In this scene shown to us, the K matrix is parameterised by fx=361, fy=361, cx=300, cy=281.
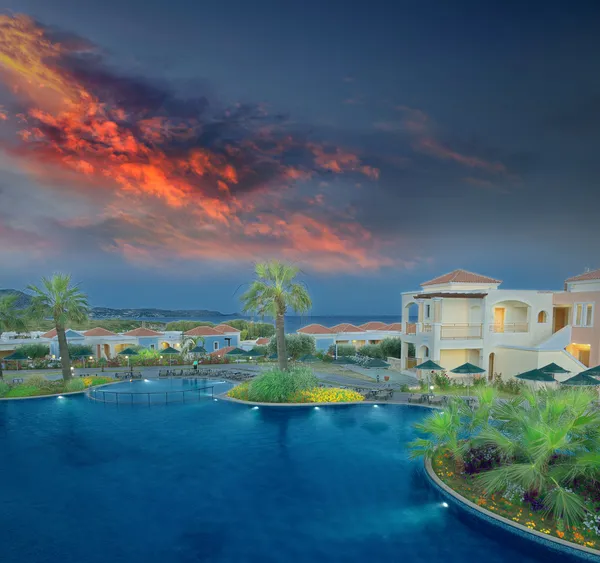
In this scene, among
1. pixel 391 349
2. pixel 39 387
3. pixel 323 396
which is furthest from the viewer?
pixel 391 349

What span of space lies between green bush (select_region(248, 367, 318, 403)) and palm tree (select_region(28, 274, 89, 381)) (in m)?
12.8

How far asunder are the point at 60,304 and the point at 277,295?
47.0ft

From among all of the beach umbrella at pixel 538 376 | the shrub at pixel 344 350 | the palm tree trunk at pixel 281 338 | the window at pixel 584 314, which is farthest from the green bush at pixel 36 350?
the window at pixel 584 314

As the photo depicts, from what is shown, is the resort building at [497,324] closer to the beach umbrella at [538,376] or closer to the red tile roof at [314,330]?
the beach umbrella at [538,376]

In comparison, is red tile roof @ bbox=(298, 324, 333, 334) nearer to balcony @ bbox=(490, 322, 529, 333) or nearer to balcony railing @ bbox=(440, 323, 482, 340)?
balcony railing @ bbox=(440, 323, 482, 340)

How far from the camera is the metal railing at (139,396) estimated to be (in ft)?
71.2

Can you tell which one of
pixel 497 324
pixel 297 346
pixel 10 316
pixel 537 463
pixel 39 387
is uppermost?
pixel 497 324

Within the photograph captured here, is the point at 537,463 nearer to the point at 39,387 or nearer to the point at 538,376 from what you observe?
the point at 538,376

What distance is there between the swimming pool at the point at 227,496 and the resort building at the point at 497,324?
10.7 m

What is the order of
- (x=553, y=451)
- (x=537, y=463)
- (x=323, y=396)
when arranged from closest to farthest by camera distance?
(x=537, y=463) → (x=553, y=451) → (x=323, y=396)

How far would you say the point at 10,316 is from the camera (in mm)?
23672

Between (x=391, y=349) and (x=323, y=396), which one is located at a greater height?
(x=391, y=349)

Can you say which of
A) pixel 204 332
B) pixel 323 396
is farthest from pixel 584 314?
pixel 204 332

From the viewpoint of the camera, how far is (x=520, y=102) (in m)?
34.2
